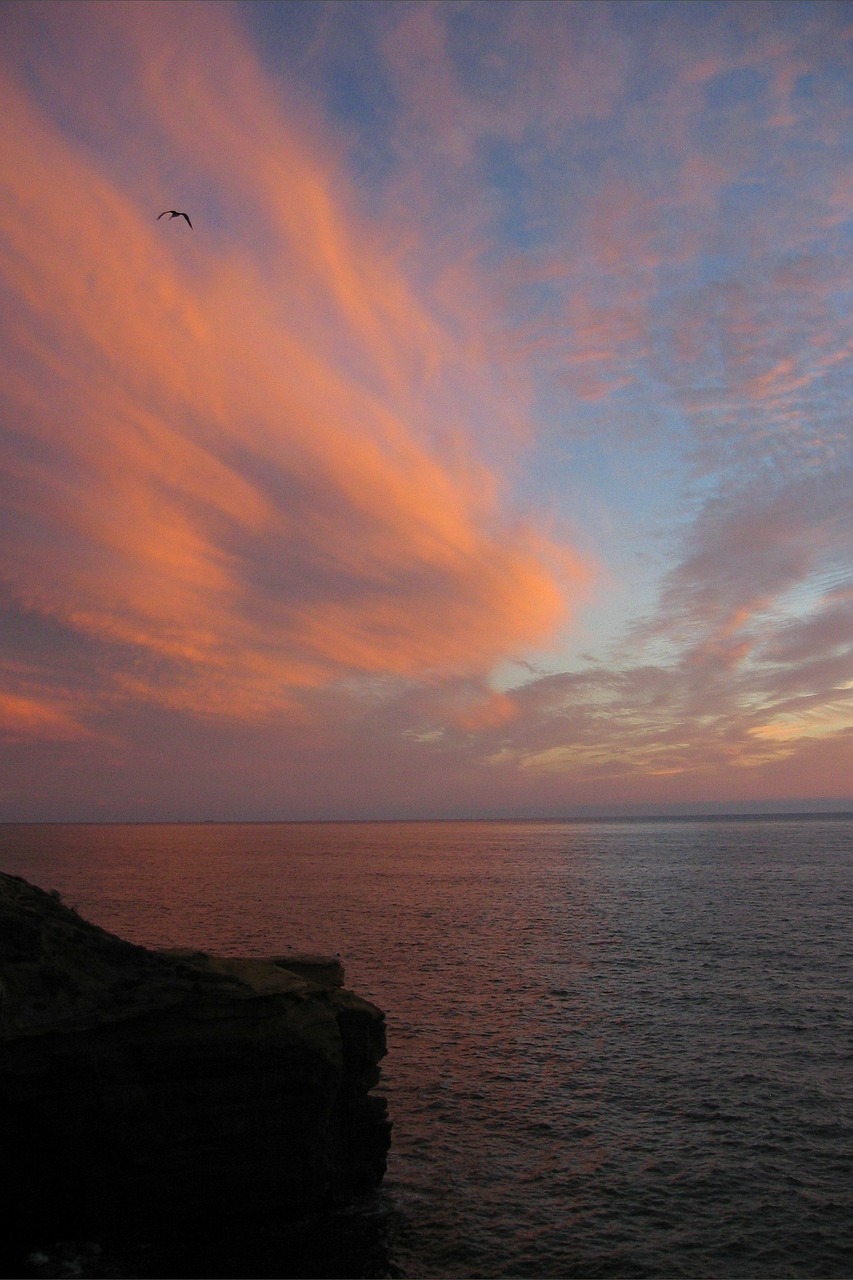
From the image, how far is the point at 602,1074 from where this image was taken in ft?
97.9

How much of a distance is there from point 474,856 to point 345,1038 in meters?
153

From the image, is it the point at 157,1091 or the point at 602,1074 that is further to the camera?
the point at 602,1074

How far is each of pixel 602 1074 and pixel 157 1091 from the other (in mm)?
18934

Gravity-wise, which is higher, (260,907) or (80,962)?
(80,962)

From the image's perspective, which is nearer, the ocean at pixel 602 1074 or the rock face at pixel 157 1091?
the rock face at pixel 157 1091

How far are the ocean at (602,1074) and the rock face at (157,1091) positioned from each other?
2.43 metres

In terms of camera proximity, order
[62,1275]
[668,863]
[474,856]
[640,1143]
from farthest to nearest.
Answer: [474,856]
[668,863]
[640,1143]
[62,1275]

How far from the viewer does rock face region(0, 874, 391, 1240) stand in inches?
701

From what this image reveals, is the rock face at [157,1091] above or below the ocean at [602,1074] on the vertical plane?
above

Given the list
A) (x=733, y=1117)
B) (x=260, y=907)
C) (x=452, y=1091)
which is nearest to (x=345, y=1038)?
(x=452, y=1091)

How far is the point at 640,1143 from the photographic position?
23984 millimetres

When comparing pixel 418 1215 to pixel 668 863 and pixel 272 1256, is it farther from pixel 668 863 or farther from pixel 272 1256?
pixel 668 863

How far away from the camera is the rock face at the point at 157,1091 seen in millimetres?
17797

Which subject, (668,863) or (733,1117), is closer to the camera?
(733,1117)
